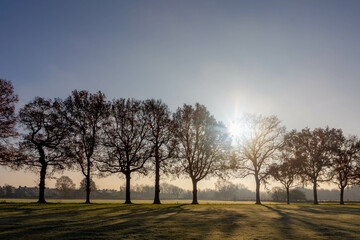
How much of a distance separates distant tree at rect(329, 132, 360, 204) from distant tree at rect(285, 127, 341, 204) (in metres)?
1.14

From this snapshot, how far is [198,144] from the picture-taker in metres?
42.3

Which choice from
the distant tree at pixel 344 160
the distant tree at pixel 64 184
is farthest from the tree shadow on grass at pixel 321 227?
the distant tree at pixel 64 184

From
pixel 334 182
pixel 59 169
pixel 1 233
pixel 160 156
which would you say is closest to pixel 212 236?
pixel 1 233

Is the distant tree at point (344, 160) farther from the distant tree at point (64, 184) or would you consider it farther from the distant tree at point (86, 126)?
the distant tree at point (64, 184)

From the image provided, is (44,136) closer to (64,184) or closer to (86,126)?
(86,126)

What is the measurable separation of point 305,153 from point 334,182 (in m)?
9.51

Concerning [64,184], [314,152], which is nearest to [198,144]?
[314,152]

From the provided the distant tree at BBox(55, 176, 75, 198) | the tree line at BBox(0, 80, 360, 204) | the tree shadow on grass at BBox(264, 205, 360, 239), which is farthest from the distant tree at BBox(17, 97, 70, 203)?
the distant tree at BBox(55, 176, 75, 198)

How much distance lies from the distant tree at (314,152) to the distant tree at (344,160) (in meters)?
1.14

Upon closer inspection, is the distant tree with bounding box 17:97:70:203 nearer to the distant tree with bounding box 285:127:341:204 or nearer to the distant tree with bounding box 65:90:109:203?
the distant tree with bounding box 65:90:109:203

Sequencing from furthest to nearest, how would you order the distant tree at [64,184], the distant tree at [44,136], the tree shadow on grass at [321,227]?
1. the distant tree at [64,184]
2. the distant tree at [44,136]
3. the tree shadow on grass at [321,227]

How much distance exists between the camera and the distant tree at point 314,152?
52.2 meters

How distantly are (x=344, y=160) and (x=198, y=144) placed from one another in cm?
3201

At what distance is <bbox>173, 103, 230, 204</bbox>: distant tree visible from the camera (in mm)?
41969
